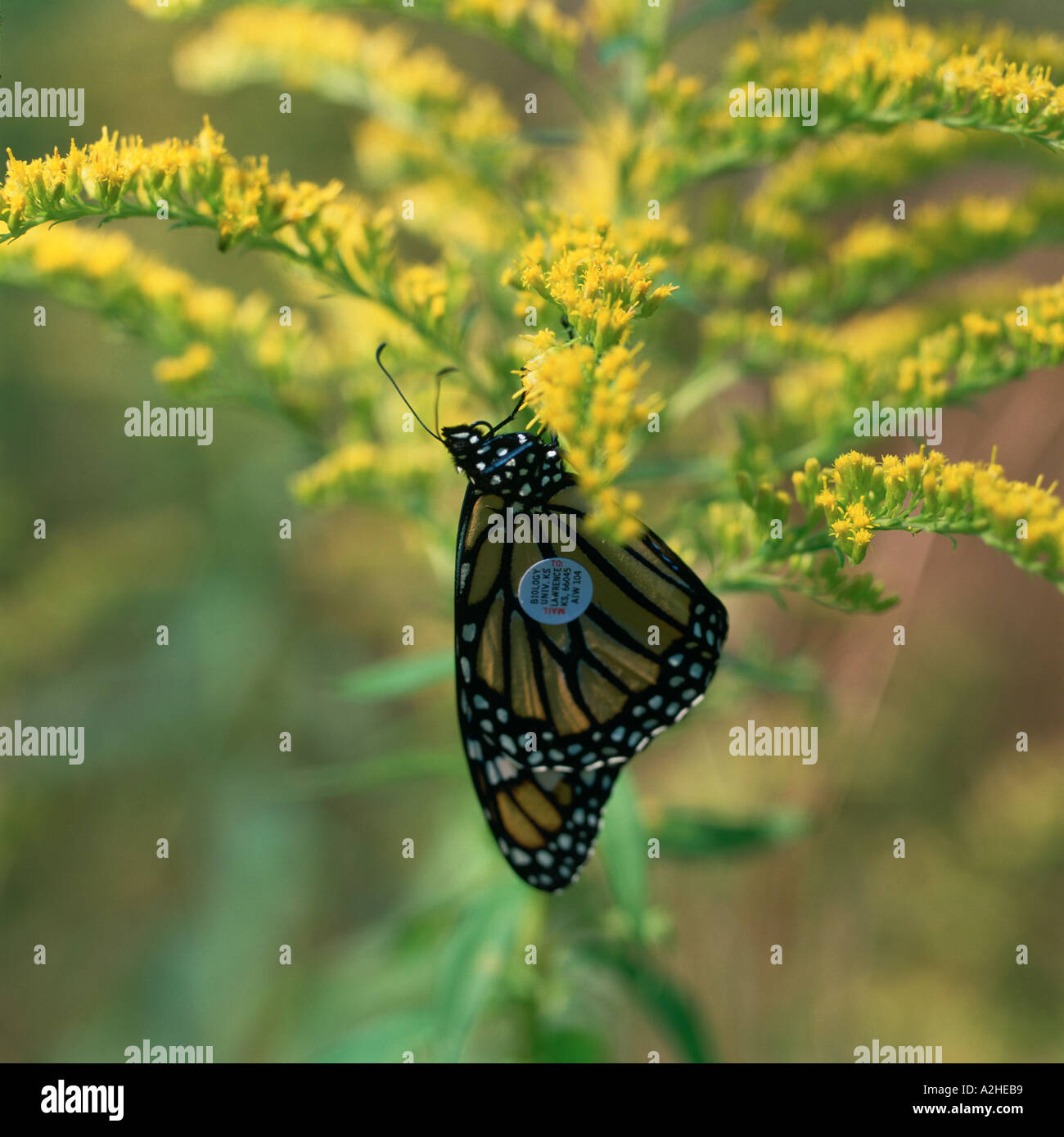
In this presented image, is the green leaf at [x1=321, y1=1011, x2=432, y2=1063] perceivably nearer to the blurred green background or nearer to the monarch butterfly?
the blurred green background

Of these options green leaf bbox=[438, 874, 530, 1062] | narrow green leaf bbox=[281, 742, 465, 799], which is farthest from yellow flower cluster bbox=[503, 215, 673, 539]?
green leaf bbox=[438, 874, 530, 1062]

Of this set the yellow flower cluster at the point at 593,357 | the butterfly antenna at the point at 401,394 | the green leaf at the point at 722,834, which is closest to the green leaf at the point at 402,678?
the butterfly antenna at the point at 401,394

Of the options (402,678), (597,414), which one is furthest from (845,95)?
(402,678)

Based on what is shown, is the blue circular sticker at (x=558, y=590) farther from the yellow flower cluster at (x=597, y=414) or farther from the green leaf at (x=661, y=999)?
the green leaf at (x=661, y=999)

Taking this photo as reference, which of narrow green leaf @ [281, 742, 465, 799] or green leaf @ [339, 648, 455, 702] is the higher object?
green leaf @ [339, 648, 455, 702]

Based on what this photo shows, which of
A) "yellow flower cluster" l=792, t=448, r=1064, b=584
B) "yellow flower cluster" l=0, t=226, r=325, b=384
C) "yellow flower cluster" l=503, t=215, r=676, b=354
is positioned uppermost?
"yellow flower cluster" l=0, t=226, r=325, b=384

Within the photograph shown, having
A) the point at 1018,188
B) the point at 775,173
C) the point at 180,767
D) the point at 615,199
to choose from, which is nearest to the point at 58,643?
the point at 180,767
